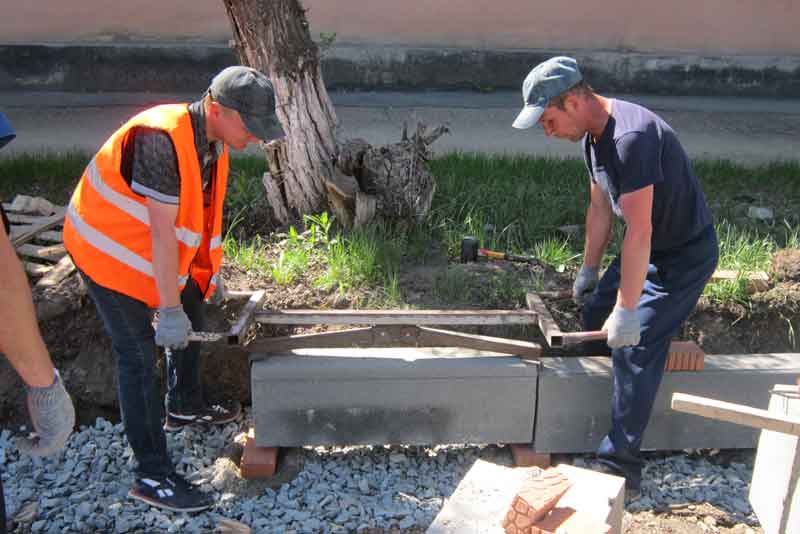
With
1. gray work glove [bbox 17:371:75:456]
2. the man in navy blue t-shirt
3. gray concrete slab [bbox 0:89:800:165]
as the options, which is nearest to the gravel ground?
the man in navy blue t-shirt

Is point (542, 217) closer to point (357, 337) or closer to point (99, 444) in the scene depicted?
point (357, 337)

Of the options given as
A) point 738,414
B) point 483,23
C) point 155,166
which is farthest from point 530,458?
point 483,23

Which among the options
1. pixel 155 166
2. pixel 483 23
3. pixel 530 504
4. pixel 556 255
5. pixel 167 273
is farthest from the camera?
pixel 483 23

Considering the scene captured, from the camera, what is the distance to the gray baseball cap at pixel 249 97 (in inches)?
120

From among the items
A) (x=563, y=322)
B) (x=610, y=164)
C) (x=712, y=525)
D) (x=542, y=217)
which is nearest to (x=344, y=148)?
(x=542, y=217)

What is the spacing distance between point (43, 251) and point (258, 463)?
73.4 inches

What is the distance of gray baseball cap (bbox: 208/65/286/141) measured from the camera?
304 centimetres

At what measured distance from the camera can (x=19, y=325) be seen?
228 cm

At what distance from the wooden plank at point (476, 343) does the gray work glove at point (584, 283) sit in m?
0.40

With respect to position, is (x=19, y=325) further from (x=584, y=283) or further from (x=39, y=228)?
(x=39, y=228)

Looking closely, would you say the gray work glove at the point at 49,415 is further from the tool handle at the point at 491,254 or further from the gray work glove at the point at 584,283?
the tool handle at the point at 491,254

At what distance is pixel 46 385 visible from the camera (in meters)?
2.42

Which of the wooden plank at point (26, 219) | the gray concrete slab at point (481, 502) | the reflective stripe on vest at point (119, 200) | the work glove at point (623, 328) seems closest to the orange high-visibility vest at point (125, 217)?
the reflective stripe on vest at point (119, 200)

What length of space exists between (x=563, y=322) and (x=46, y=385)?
8.52 ft
